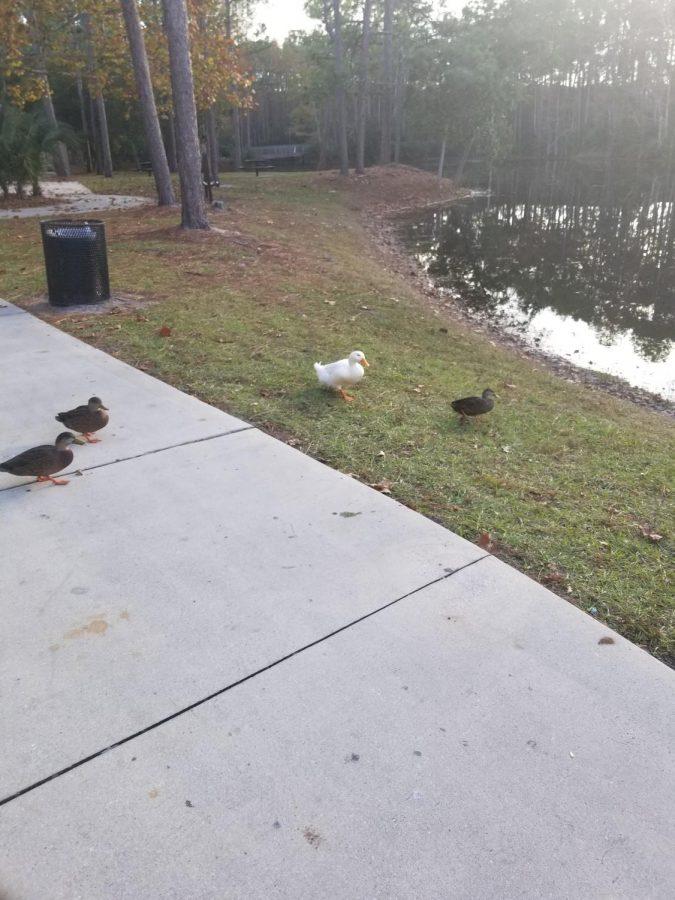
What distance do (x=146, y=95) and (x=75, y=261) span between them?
34.2 ft

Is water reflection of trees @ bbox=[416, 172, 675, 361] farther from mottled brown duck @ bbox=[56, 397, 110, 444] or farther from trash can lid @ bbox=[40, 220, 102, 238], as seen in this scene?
mottled brown duck @ bbox=[56, 397, 110, 444]

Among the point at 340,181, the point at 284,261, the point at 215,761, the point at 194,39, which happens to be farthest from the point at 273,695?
the point at 340,181

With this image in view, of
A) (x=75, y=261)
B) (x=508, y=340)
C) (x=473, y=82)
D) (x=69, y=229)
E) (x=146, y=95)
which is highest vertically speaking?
(x=473, y=82)

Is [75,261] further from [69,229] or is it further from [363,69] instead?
[363,69]

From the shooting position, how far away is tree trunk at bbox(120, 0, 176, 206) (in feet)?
50.3

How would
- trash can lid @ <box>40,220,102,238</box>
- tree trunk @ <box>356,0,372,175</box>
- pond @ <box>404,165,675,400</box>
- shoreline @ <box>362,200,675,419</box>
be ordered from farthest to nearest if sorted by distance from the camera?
tree trunk @ <box>356,0,372,175</box>, pond @ <box>404,165,675,400</box>, shoreline @ <box>362,200,675,419</box>, trash can lid @ <box>40,220,102,238</box>

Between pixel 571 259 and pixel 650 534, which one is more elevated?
pixel 571 259

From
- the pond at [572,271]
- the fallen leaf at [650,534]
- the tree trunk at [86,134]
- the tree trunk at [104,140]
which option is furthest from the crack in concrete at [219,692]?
the tree trunk at [86,134]

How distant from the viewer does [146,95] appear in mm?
16266

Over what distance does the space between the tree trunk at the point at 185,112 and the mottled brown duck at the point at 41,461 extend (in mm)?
9925

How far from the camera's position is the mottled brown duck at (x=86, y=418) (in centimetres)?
449

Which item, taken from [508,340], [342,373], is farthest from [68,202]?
[342,373]

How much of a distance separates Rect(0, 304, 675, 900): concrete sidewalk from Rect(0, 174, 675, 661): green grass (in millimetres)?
438

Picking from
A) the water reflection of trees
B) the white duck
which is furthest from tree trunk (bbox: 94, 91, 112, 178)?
the white duck
